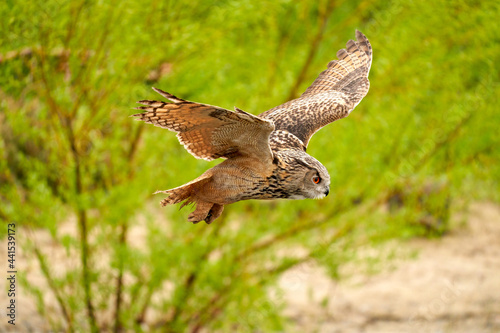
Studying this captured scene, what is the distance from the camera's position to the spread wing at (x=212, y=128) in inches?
56.5

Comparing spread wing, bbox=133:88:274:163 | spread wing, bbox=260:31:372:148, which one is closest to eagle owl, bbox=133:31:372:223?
spread wing, bbox=133:88:274:163

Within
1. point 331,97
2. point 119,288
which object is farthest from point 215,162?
point 119,288

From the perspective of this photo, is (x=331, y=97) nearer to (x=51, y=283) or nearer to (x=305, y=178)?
(x=305, y=178)

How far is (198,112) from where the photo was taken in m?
1.46

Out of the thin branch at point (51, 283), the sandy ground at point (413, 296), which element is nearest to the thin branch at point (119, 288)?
the thin branch at point (51, 283)

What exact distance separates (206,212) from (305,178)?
287 millimetres

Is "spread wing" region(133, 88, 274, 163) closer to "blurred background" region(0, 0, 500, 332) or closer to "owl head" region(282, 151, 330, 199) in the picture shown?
"owl head" region(282, 151, 330, 199)

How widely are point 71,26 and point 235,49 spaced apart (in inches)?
77.5

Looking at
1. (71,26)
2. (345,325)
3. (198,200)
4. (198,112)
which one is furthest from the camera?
(345,325)

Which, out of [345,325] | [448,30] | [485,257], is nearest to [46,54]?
[448,30]

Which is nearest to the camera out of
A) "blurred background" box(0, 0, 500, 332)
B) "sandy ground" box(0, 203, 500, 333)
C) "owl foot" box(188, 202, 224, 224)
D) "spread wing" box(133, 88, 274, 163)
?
"spread wing" box(133, 88, 274, 163)

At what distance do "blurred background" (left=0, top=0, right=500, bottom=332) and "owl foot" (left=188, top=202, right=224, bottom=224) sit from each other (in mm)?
2020

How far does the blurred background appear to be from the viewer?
3793 mm

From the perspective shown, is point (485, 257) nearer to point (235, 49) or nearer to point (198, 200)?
point (235, 49)
